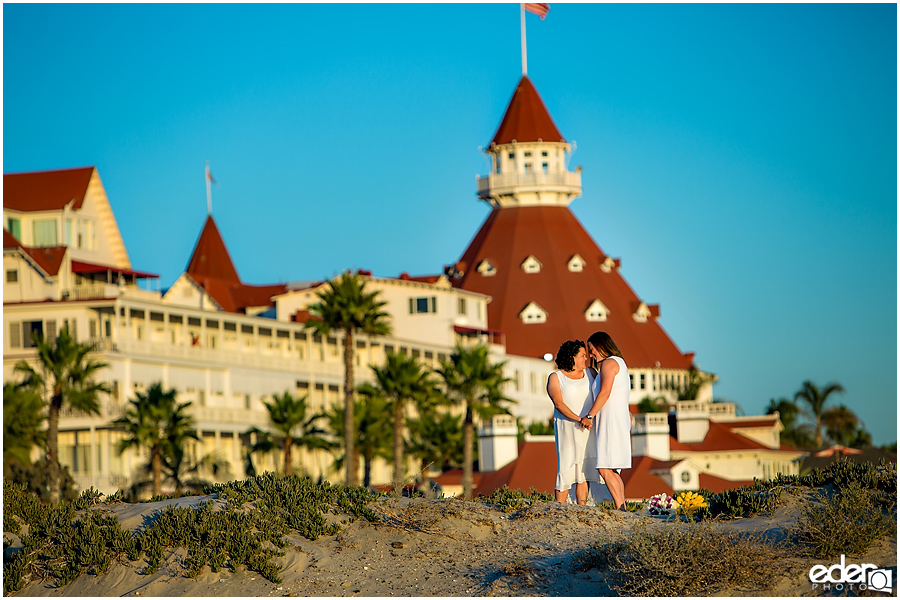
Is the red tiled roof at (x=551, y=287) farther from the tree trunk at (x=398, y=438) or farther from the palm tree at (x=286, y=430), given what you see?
the palm tree at (x=286, y=430)

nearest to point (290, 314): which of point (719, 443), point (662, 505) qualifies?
point (719, 443)

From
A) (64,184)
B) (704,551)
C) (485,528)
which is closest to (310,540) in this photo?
(485,528)

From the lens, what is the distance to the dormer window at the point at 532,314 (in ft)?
365

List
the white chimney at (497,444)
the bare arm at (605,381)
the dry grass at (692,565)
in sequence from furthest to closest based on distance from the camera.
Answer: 1. the white chimney at (497,444)
2. the bare arm at (605,381)
3. the dry grass at (692,565)

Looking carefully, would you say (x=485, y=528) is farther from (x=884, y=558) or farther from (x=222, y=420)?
(x=222, y=420)

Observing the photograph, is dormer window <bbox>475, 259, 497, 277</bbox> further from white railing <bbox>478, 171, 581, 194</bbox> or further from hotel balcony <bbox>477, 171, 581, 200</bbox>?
white railing <bbox>478, 171, 581, 194</bbox>

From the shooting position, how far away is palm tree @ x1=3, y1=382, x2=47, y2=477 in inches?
2137

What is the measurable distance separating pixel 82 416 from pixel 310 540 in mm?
49623

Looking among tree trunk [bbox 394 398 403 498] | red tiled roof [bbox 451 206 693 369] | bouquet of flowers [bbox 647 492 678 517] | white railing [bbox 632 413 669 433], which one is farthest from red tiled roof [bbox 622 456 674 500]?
bouquet of flowers [bbox 647 492 678 517]

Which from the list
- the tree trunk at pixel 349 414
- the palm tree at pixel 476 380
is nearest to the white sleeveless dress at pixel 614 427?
the tree trunk at pixel 349 414

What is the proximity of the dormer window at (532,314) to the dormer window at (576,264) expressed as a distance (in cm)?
692

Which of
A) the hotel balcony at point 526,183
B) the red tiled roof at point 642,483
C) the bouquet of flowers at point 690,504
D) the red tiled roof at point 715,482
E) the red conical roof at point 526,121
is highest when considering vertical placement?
the red conical roof at point 526,121

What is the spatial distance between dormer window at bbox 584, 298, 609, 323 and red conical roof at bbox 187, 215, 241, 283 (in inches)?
1103

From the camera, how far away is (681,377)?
369ft
